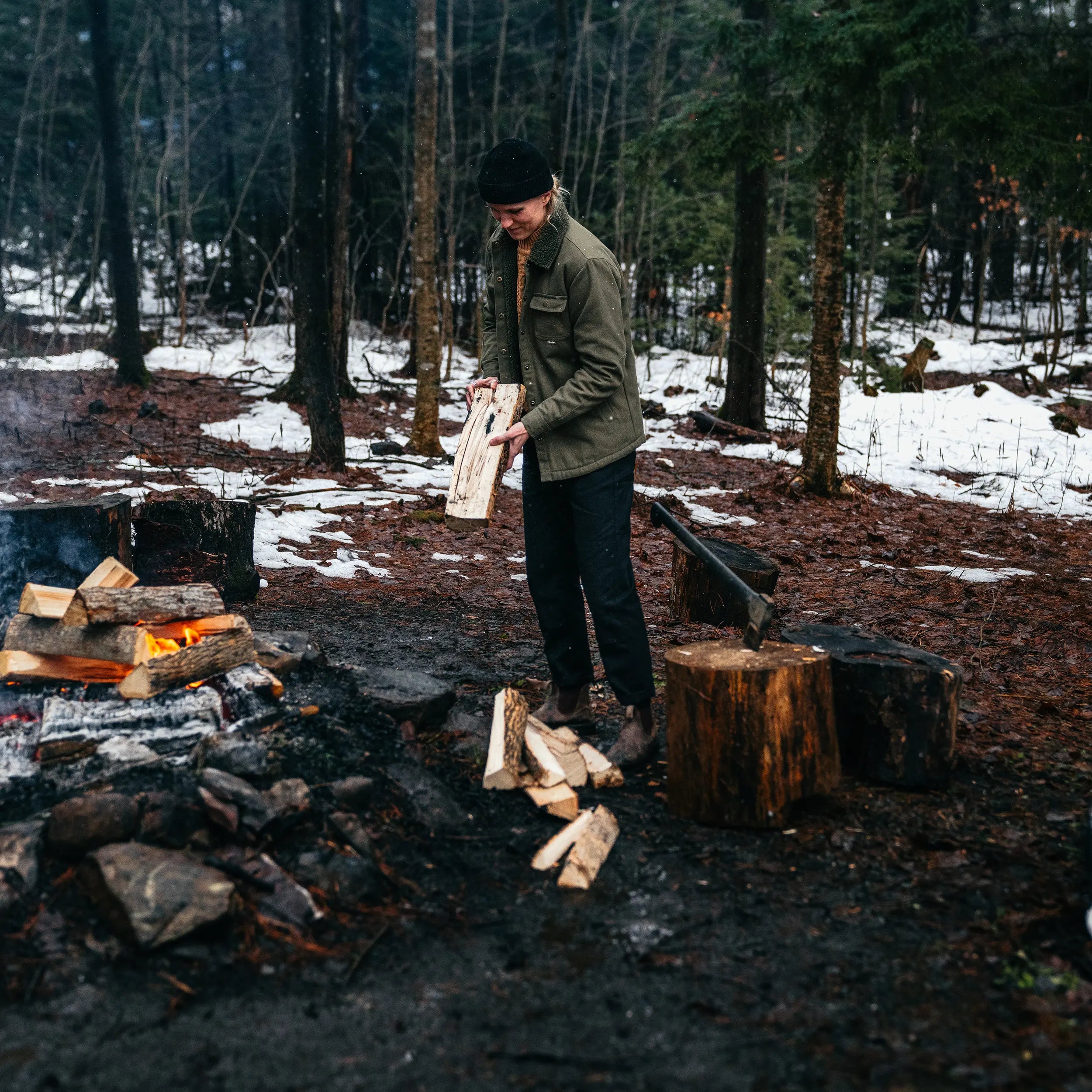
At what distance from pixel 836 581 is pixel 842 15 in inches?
189

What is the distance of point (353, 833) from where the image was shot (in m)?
3.12

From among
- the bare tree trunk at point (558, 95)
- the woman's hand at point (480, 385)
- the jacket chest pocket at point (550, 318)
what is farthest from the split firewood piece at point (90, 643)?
the bare tree trunk at point (558, 95)

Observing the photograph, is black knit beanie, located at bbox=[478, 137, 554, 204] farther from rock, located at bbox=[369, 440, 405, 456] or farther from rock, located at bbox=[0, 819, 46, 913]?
rock, located at bbox=[369, 440, 405, 456]

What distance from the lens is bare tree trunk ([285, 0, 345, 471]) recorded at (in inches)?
378

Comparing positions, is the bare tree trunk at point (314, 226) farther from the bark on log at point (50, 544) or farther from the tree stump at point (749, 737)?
the tree stump at point (749, 737)

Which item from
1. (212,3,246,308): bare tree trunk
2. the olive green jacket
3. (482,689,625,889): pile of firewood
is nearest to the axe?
the olive green jacket

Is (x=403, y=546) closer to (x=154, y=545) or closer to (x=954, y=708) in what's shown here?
(x=154, y=545)

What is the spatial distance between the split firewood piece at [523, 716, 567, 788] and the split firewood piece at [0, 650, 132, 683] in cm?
167

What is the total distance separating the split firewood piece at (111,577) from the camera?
13.6 ft

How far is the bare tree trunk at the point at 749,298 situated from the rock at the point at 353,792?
10.9m

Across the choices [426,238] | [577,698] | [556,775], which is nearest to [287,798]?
[556,775]

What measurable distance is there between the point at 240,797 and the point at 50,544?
8.40ft

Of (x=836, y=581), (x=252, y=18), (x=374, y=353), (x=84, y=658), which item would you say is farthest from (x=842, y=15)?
(x=252, y=18)

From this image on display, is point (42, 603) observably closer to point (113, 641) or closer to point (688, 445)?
point (113, 641)
